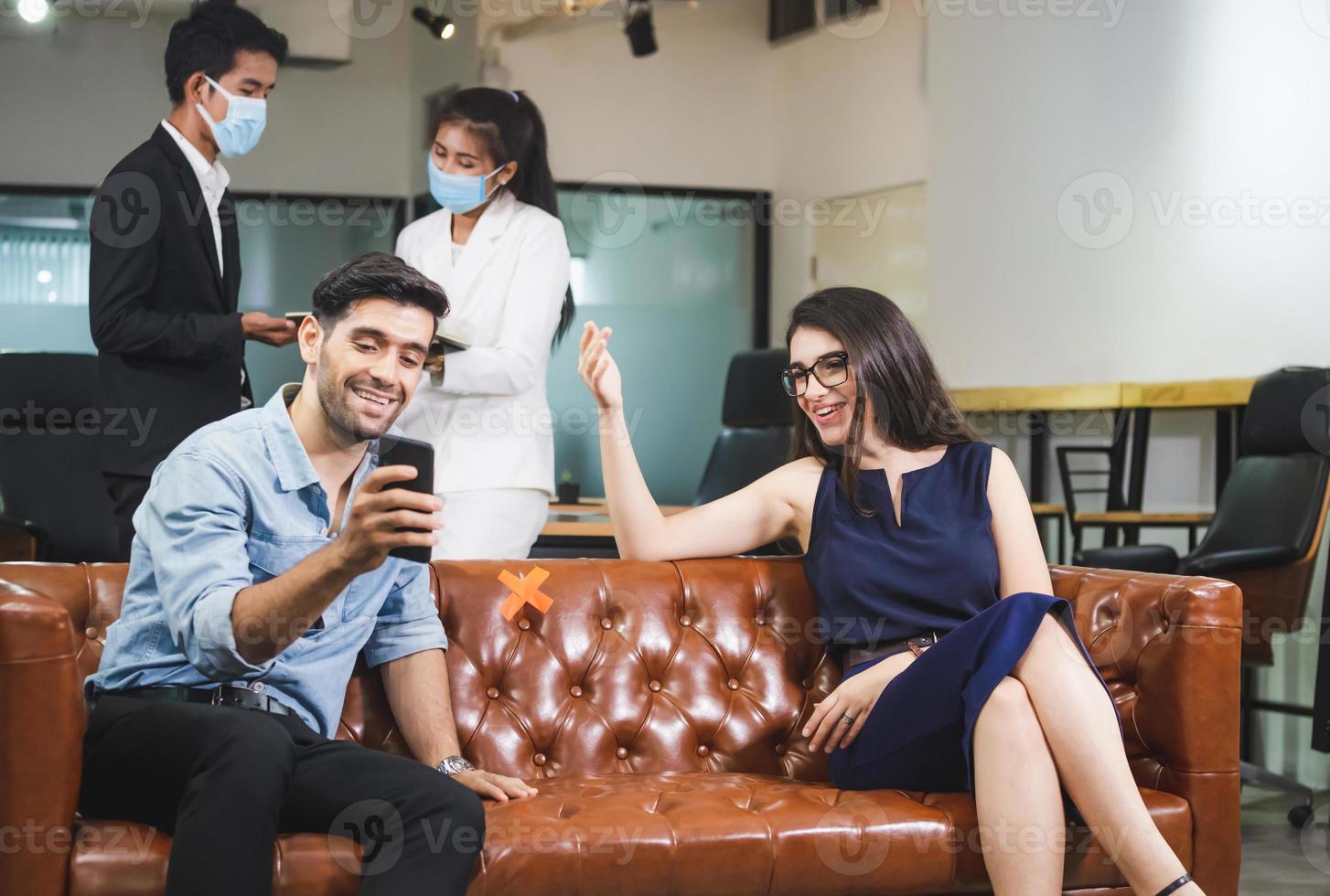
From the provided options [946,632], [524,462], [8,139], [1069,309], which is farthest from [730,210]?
[946,632]

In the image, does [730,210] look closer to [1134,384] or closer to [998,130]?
[998,130]

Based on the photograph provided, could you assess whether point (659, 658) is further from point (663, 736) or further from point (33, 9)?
point (33, 9)

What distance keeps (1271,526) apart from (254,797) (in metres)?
3.25

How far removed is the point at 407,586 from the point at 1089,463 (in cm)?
456

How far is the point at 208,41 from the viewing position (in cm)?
283

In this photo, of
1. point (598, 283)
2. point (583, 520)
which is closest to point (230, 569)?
point (583, 520)

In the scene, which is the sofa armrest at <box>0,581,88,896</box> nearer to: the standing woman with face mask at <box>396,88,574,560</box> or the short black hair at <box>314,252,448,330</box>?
the short black hair at <box>314,252,448,330</box>

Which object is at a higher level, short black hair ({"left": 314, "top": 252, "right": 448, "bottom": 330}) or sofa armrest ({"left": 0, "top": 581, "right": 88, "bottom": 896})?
short black hair ({"left": 314, "top": 252, "right": 448, "bottom": 330})

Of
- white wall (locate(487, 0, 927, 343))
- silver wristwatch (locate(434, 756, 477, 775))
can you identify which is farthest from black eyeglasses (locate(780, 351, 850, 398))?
white wall (locate(487, 0, 927, 343))

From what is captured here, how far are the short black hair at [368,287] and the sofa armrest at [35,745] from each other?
0.61 m

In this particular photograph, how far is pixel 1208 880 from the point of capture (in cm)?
212

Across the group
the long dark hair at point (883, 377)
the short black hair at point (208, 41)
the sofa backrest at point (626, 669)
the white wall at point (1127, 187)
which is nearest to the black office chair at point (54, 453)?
the short black hair at point (208, 41)

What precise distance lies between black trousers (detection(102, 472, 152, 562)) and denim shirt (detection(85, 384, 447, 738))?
68cm

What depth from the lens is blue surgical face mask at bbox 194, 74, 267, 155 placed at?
9.25ft
